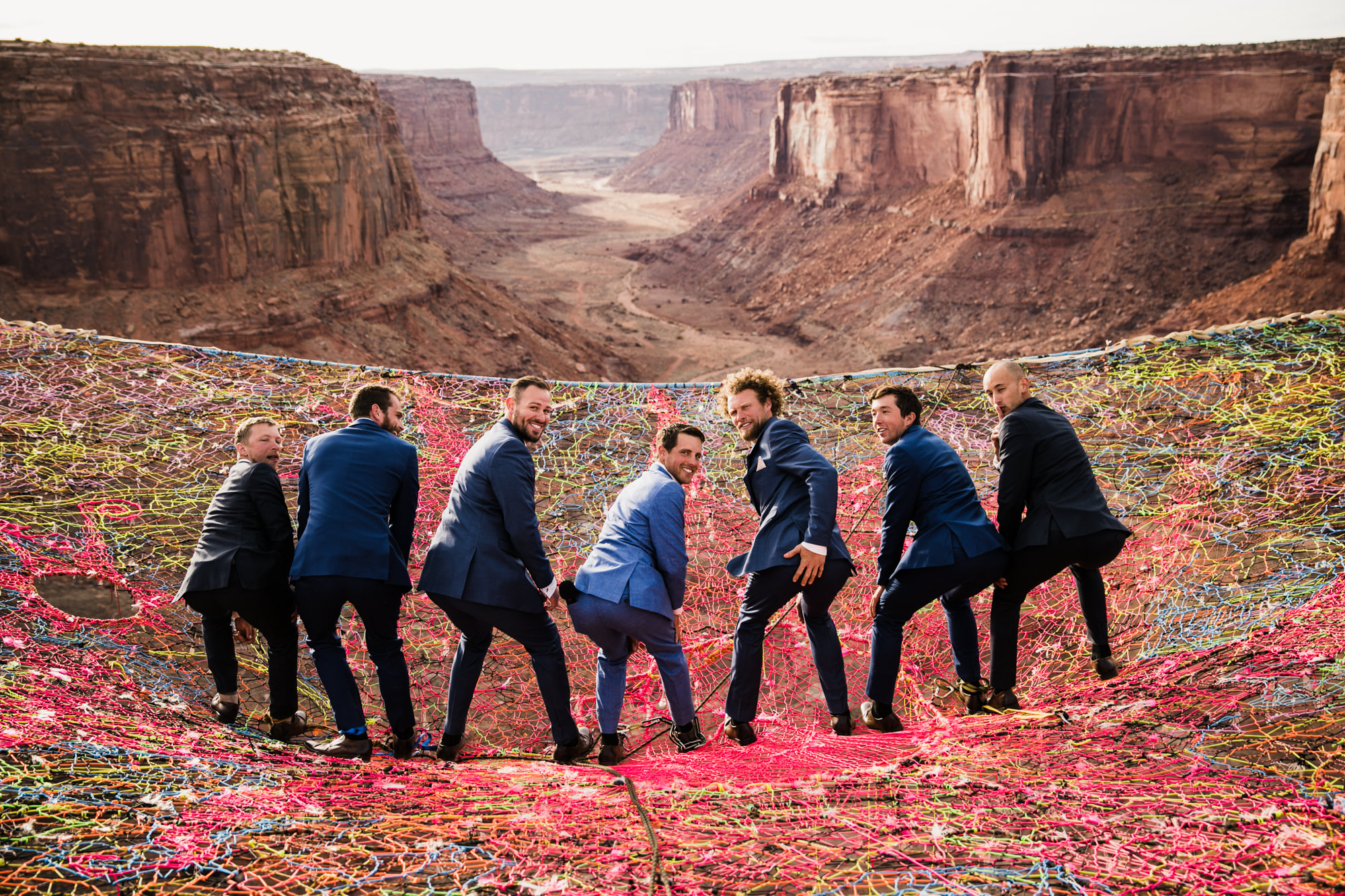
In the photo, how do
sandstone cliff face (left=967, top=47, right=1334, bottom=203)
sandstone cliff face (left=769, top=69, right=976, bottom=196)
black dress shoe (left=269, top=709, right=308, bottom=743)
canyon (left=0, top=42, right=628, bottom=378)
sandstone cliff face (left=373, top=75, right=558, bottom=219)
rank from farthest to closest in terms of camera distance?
sandstone cliff face (left=373, top=75, right=558, bottom=219) → sandstone cliff face (left=769, top=69, right=976, bottom=196) → sandstone cliff face (left=967, top=47, right=1334, bottom=203) → canyon (left=0, top=42, right=628, bottom=378) → black dress shoe (left=269, top=709, right=308, bottom=743)

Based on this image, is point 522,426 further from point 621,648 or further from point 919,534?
point 919,534

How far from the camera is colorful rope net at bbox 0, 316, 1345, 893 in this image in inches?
128

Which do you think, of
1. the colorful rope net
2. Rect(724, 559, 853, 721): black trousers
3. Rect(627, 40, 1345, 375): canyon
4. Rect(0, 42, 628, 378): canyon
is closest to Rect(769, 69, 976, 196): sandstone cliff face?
Rect(627, 40, 1345, 375): canyon

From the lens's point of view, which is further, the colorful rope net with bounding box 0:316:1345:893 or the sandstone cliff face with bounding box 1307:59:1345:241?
the sandstone cliff face with bounding box 1307:59:1345:241

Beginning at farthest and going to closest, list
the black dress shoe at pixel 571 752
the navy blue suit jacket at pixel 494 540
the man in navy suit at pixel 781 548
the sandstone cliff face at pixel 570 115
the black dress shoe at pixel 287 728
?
the sandstone cliff face at pixel 570 115, the black dress shoe at pixel 287 728, the black dress shoe at pixel 571 752, the man in navy suit at pixel 781 548, the navy blue suit jacket at pixel 494 540

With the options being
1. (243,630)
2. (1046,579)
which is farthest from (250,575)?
(1046,579)

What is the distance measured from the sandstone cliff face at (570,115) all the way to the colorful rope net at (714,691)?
430 ft

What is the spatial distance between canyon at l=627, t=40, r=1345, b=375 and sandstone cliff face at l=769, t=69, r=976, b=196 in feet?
0.34

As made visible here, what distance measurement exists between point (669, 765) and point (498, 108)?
484ft

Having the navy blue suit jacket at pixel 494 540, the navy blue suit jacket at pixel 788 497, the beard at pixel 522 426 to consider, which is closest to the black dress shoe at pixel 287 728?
the navy blue suit jacket at pixel 494 540

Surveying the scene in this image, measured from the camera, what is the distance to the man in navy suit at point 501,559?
445 cm

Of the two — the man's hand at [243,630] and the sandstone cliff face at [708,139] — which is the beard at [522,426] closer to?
the man's hand at [243,630]

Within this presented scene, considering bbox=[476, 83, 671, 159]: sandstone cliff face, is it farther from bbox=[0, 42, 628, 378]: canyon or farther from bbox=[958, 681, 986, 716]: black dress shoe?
bbox=[958, 681, 986, 716]: black dress shoe

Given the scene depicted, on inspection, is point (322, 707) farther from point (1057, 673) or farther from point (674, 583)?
point (1057, 673)
